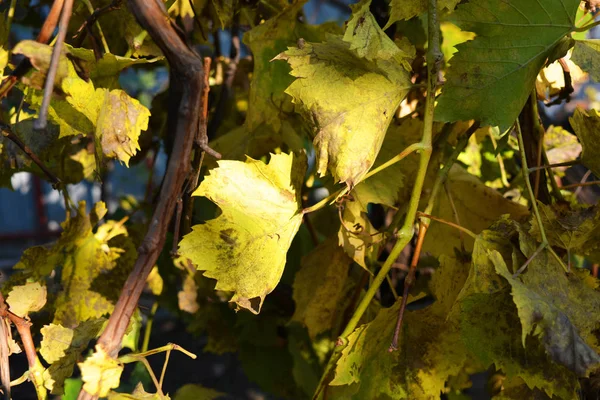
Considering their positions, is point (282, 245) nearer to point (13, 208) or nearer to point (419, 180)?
point (419, 180)

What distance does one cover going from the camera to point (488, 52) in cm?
38

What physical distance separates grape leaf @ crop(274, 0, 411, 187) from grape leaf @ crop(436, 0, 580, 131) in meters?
0.03

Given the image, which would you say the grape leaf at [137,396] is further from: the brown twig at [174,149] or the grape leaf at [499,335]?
the grape leaf at [499,335]

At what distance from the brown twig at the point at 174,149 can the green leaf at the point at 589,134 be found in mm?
272

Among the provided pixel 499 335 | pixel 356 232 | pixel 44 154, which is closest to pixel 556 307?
pixel 499 335

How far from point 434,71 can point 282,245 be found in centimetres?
14

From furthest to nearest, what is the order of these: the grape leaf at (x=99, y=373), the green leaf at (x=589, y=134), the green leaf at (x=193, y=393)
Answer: the green leaf at (x=193, y=393) < the green leaf at (x=589, y=134) < the grape leaf at (x=99, y=373)

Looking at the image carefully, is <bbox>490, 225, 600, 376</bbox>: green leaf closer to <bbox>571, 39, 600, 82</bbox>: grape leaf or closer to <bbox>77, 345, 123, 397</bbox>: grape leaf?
<bbox>571, 39, 600, 82</bbox>: grape leaf

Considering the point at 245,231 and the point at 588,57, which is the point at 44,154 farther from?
the point at 588,57

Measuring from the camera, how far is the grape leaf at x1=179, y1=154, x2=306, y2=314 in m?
0.37

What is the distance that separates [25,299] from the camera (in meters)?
0.41

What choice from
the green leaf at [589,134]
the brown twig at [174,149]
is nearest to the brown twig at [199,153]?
the brown twig at [174,149]

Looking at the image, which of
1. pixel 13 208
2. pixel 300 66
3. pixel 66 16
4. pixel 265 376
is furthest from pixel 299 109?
pixel 13 208

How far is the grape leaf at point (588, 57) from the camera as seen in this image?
375 millimetres
